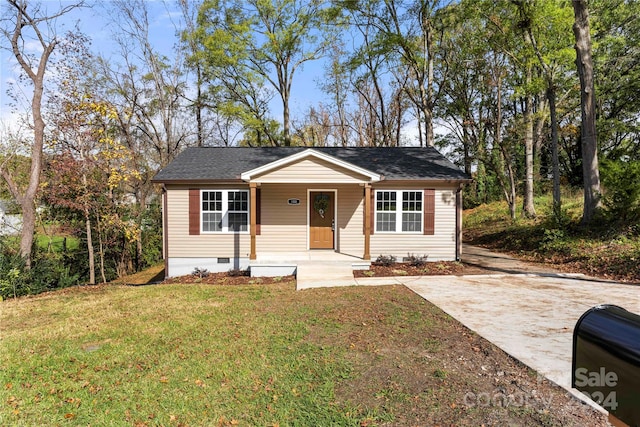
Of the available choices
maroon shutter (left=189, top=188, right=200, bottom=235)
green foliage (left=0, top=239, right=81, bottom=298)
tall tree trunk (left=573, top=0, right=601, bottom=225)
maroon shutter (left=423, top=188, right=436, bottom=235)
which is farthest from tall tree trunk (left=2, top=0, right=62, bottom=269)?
tall tree trunk (left=573, top=0, right=601, bottom=225)

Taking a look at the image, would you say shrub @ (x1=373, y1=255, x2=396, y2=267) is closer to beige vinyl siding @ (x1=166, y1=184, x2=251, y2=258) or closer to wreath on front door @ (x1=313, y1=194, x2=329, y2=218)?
wreath on front door @ (x1=313, y1=194, x2=329, y2=218)

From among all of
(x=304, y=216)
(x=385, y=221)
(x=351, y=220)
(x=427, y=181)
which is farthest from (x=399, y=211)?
(x=304, y=216)

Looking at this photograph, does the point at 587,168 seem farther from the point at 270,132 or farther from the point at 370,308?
the point at 270,132

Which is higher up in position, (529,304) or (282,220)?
(282,220)

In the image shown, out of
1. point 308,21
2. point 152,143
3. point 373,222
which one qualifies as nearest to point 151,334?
point 373,222

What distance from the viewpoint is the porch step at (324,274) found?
28.3 feet

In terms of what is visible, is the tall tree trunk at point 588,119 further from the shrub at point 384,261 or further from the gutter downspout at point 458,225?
the shrub at point 384,261

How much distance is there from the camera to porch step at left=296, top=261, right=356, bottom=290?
8.64m

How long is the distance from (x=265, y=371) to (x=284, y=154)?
10.7 m

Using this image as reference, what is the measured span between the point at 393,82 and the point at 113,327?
24718mm

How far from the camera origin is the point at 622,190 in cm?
1031

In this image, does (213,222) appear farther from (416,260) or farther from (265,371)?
(265,371)

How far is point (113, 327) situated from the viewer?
217 inches

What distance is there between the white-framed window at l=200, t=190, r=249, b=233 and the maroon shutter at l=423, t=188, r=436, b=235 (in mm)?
5983
